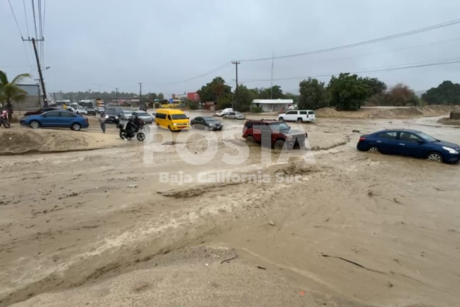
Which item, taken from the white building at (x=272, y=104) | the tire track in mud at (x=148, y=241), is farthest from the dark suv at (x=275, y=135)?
the white building at (x=272, y=104)

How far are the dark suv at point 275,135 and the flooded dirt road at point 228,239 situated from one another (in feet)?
16.2

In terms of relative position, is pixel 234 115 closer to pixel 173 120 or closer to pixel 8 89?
pixel 173 120

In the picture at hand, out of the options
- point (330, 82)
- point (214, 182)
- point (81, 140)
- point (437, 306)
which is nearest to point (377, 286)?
point (437, 306)

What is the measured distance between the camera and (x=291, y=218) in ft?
19.7

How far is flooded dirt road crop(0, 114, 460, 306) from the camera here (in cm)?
345

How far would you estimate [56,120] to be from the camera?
778 inches

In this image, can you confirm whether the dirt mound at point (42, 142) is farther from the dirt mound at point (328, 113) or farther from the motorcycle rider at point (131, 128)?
the dirt mound at point (328, 113)

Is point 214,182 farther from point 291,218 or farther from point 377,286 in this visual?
point 377,286

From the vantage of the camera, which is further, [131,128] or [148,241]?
[131,128]

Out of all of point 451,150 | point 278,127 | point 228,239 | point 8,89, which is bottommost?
point 228,239

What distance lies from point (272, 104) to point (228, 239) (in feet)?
208

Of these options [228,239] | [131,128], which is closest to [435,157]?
[228,239]

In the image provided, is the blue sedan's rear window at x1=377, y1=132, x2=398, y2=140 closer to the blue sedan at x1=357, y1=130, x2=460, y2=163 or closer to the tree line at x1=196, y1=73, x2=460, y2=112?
the blue sedan at x1=357, y1=130, x2=460, y2=163

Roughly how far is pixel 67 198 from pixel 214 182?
411cm
